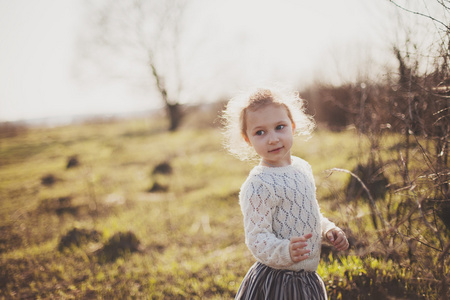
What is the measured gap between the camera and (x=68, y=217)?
6.33 m

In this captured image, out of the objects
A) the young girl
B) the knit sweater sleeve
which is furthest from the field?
the knit sweater sleeve

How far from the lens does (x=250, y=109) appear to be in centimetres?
169

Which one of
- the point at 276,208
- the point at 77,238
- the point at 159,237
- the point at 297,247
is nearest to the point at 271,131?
the point at 276,208

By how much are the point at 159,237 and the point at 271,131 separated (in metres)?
4.01

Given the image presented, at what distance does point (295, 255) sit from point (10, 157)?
752 inches

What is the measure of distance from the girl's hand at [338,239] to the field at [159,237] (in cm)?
11

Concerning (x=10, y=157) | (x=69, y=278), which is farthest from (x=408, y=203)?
(x=10, y=157)

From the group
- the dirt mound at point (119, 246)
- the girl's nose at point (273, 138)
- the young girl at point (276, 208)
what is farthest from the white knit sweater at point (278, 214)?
the dirt mound at point (119, 246)

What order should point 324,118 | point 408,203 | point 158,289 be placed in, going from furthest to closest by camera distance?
point 324,118
point 158,289
point 408,203

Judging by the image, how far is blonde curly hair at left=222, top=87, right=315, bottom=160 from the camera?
167 cm

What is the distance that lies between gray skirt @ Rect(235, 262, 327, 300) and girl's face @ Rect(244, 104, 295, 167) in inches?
25.8

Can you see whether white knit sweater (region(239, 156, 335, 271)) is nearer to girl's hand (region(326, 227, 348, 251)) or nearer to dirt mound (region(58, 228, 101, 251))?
girl's hand (region(326, 227, 348, 251))

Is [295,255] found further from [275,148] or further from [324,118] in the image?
[324,118]

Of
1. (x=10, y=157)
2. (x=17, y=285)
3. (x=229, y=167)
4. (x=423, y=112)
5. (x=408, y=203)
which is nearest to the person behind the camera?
(x=423, y=112)
